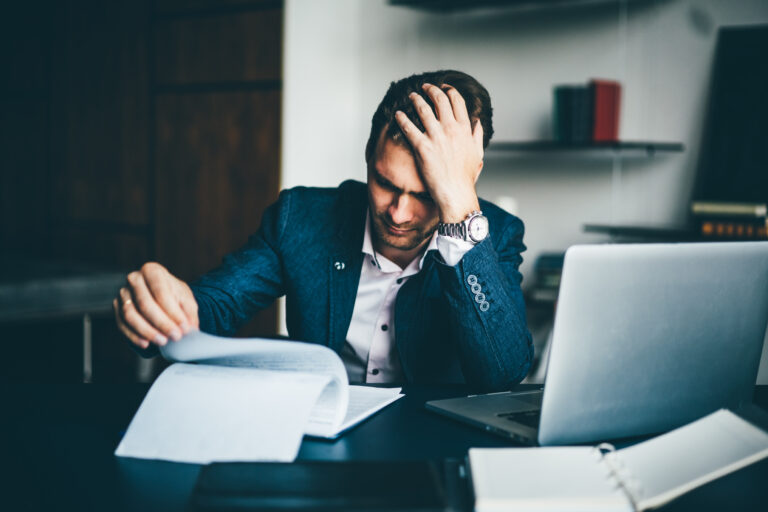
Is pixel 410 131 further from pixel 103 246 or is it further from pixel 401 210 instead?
pixel 103 246

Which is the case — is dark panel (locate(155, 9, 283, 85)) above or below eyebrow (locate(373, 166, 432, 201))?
above

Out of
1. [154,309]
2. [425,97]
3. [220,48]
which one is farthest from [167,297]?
[220,48]

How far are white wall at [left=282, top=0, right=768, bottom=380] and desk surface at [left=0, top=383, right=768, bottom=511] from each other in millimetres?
1947

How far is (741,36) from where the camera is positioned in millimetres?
2791

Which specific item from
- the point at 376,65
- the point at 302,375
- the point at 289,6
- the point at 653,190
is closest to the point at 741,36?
the point at 653,190

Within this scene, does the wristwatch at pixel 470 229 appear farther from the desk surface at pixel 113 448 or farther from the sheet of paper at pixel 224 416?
the sheet of paper at pixel 224 416

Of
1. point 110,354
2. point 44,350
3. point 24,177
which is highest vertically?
point 24,177

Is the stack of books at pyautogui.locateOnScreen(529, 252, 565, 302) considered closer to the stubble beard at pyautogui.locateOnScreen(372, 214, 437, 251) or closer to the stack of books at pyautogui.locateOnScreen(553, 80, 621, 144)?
the stack of books at pyautogui.locateOnScreen(553, 80, 621, 144)

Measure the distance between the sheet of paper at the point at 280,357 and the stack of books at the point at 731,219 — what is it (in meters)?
2.04

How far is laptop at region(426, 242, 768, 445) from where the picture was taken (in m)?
0.94

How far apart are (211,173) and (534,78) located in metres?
1.80

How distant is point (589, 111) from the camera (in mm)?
2938

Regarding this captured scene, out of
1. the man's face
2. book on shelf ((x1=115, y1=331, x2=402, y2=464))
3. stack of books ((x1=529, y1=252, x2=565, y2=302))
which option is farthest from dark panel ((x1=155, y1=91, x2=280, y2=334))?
book on shelf ((x1=115, y1=331, x2=402, y2=464))

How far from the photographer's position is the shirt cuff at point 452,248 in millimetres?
1350
